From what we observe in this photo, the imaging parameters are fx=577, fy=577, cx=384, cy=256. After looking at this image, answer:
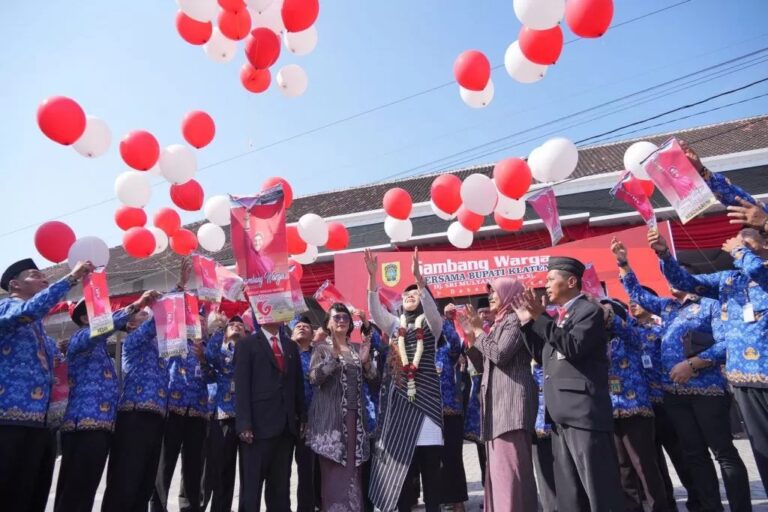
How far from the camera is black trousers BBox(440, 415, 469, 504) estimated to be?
4617 mm

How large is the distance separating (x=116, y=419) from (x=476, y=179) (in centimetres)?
438

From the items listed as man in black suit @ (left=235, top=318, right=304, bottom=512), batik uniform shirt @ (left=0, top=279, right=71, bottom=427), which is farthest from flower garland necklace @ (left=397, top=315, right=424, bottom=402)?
batik uniform shirt @ (left=0, top=279, right=71, bottom=427)

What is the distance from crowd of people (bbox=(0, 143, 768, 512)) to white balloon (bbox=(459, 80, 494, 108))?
8.51ft

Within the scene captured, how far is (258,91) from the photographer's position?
19.2 feet

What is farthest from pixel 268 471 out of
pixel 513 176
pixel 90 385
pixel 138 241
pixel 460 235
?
pixel 460 235

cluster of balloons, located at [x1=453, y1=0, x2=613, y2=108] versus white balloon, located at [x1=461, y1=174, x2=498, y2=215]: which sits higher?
cluster of balloons, located at [x1=453, y1=0, x2=613, y2=108]

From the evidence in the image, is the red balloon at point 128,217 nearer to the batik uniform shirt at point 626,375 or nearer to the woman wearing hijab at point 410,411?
the woman wearing hijab at point 410,411

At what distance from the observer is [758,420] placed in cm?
315

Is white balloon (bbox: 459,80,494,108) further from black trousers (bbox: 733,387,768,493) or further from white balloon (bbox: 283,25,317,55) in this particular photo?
black trousers (bbox: 733,387,768,493)

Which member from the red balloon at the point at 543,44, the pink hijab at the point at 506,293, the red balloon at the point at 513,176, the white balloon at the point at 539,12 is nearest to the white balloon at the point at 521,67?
the red balloon at the point at 543,44

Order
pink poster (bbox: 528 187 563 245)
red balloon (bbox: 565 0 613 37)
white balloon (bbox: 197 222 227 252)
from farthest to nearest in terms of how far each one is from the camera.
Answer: white balloon (bbox: 197 222 227 252), pink poster (bbox: 528 187 563 245), red balloon (bbox: 565 0 613 37)

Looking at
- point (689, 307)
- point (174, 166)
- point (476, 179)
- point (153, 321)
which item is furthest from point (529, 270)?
point (153, 321)

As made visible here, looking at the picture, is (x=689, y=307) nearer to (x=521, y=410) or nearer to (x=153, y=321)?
(x=521, y=410)

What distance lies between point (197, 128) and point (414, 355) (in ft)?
11.2
